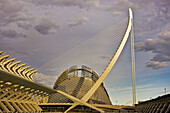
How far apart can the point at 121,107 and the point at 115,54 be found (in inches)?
575

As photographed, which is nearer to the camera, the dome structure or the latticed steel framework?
the latticed steel framework

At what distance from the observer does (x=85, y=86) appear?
179 ft

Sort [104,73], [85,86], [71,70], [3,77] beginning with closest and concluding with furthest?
[3,77], [104,73], [85,86], [71,70]

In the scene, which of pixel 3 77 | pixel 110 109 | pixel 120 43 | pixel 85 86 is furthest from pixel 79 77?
pixel 3 77

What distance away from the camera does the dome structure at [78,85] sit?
51128 millimetres

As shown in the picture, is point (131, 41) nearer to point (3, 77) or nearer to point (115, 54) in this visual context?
point (115, 54)

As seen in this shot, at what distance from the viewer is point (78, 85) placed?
5478cm

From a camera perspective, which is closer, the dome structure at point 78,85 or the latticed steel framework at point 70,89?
the latticed steel framework at point 70,89

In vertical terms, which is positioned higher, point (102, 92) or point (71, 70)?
point (71, 70)

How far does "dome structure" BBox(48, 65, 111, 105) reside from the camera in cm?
5113

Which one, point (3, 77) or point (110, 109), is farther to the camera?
point (110, 109)

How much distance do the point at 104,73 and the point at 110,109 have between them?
13.1 metres

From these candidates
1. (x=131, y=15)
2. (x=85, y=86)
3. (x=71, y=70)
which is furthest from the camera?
(x=71, y=70)

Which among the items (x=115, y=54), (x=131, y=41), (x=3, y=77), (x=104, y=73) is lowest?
(x=3, y=77)
